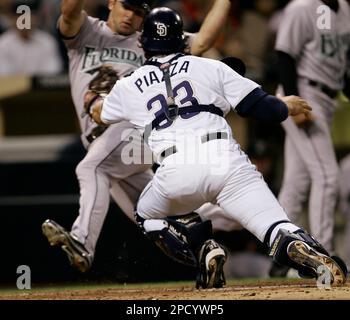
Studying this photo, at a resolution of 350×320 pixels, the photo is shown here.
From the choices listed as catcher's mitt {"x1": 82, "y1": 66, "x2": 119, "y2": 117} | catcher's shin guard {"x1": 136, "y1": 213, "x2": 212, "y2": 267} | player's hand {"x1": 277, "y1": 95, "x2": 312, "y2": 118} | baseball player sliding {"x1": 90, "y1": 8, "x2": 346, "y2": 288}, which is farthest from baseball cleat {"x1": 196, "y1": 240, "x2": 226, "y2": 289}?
catcher's mitt {"x1": 82, "y1": 66, "x2": 119, "y2": 117}

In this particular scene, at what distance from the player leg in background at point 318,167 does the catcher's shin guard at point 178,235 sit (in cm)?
151

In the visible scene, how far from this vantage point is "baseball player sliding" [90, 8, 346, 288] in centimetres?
592

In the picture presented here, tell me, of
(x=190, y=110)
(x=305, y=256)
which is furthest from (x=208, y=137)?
(x=305, y=256)

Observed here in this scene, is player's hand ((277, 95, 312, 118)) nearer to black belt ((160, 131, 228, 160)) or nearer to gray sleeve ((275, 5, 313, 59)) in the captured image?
black belt ((160, 131, 228, 160))

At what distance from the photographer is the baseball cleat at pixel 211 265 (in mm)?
6191

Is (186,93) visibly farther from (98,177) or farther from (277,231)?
(98,177)

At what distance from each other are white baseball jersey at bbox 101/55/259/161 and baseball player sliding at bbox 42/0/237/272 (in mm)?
793

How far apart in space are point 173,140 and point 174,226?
696 mm

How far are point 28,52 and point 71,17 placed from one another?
443 centimetres

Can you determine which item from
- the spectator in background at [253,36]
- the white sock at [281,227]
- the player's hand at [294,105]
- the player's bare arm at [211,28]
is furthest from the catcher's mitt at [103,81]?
the spectator in background at [253,36]
